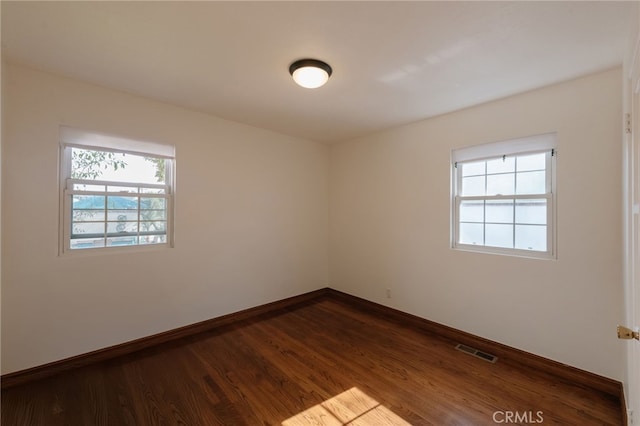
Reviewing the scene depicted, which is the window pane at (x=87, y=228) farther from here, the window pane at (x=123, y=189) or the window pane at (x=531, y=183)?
the window pane at (x=531, y=183)

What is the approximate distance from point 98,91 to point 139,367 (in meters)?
2.53

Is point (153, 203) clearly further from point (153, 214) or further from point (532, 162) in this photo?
point (532, 162)

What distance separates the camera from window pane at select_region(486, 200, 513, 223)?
104 inches

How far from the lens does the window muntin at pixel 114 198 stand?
2.39 metres

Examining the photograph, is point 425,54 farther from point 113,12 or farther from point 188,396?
point 188,396

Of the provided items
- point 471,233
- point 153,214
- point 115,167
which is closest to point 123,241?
point 153,214

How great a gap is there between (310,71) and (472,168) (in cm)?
208

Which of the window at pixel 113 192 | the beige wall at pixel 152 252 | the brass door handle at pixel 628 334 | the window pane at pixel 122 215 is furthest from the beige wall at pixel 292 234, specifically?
the brass door handle at pixel 628 334

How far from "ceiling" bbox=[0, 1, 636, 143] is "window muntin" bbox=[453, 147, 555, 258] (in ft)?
2.22

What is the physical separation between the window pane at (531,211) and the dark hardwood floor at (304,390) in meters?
1.33

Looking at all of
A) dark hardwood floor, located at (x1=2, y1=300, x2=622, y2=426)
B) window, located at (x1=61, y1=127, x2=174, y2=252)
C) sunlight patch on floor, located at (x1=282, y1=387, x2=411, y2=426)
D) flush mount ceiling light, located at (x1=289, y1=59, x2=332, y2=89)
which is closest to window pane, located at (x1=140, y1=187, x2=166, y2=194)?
window, located at (x1=61, y1=127, x2=174, y2=252)

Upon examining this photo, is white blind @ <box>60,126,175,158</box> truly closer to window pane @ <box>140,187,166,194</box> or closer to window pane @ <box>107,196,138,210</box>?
window pane @ <box>140,187,166,194</box>

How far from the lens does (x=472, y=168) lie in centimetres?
295

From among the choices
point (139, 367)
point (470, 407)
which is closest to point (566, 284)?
point (470, 407)
